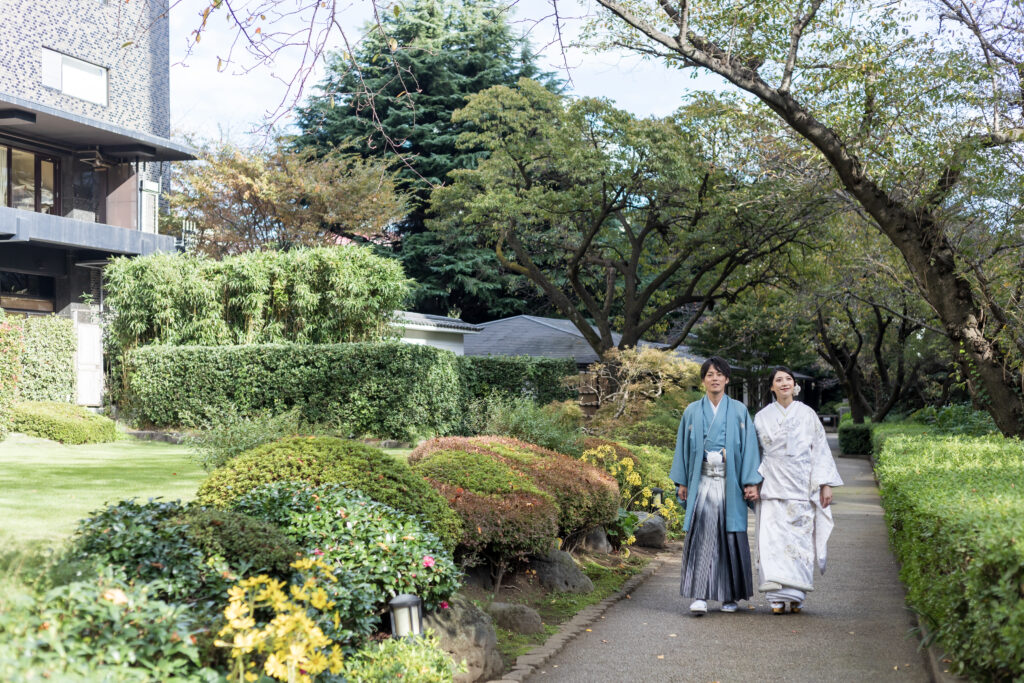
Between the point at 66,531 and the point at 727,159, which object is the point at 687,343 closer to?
the point at 727,159

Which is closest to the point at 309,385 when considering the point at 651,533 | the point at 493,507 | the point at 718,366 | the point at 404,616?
the point at 651,533

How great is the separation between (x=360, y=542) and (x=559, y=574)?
336 centimetres

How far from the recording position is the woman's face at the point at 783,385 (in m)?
7.73

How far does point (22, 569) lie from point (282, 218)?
87.8 feet

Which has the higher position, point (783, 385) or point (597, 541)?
point (783, 385)

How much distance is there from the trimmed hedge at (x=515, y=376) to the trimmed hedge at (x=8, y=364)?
9.35 m

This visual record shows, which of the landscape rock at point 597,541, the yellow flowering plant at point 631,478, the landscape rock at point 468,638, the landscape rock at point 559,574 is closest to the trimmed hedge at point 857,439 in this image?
the yellow flowering plant at point 631,478

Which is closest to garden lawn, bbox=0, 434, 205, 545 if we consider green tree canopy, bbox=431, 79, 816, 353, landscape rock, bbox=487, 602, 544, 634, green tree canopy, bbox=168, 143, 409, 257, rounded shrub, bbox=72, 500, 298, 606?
rounded shrub, bbox=72, 500, 298, 606

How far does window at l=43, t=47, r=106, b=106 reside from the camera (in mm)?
23688

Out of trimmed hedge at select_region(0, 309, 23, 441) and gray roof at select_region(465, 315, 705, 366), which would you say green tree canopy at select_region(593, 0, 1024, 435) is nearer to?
trimmed hedge at select_region(0, 309, 23, 441)

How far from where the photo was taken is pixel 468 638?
224 inches

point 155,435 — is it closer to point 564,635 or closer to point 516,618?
point 516,618

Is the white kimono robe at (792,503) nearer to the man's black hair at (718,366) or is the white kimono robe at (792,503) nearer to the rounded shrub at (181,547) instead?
the man's black hair at (718,366)

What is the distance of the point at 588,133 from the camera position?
2302 cm
